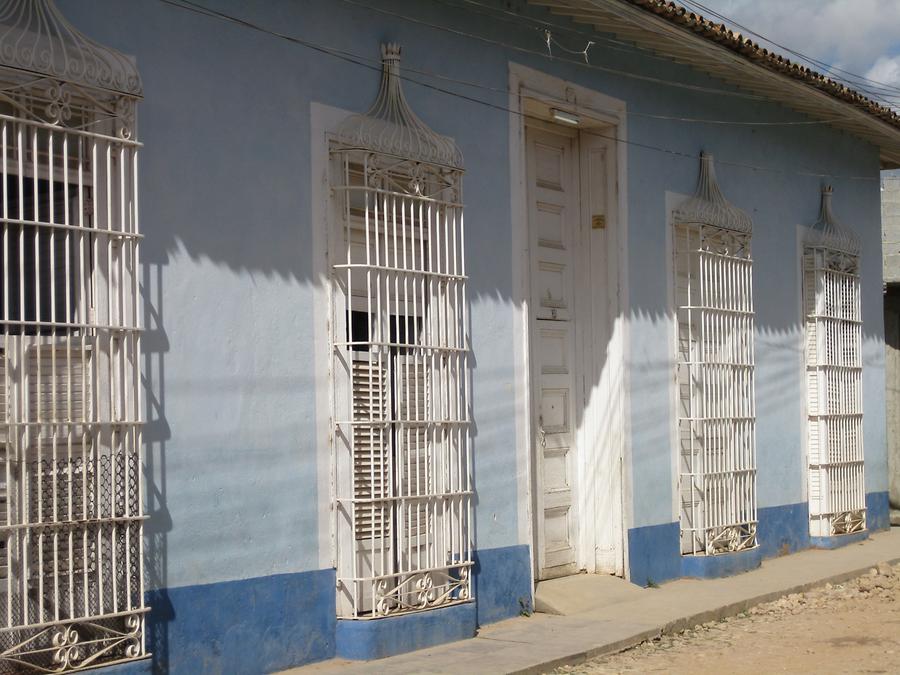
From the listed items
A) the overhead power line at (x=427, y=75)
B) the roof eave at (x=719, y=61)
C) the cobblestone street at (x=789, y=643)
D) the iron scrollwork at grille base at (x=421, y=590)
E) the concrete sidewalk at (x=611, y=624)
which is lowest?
the cobblestone street at (x=789, y=643)

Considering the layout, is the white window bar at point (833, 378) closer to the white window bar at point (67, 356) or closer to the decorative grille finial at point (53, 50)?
the white window bar at point (67, 356)

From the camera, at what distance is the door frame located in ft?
26.8

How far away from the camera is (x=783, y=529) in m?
11.2

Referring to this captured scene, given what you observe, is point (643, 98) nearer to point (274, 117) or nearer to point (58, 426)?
point (274, 117)

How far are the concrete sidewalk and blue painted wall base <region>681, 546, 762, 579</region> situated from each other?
0.08m

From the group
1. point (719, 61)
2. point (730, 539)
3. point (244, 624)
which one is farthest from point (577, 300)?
point (244, 624)

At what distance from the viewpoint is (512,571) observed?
7.97 metres

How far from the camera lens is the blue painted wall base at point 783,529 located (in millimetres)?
10898

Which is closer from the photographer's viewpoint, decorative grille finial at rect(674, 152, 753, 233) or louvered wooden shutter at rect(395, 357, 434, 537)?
louvered wooden shutter at rect(395, 357, 434, 537)

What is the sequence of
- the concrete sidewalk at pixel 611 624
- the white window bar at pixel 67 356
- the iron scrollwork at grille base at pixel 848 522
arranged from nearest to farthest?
the white window bar at pixel 67 356 < the concrete sidewalk at pixel 611 624 < the iron scrollwork at grille base at pixel 848 522

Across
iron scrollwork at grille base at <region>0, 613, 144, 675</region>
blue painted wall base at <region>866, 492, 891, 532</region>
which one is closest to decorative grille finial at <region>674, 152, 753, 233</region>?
blue painted wall base at <region>866, 492, 891, 532</region>

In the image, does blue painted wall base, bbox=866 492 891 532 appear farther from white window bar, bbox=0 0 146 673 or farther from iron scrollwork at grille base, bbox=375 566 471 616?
white window bar, bbox=0 0 146 673

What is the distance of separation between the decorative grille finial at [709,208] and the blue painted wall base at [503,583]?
326 centimetres

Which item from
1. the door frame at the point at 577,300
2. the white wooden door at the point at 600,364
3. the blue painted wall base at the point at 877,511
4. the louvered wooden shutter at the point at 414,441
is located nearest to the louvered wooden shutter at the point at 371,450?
the louvered wooden shutter at the point at 414,441
